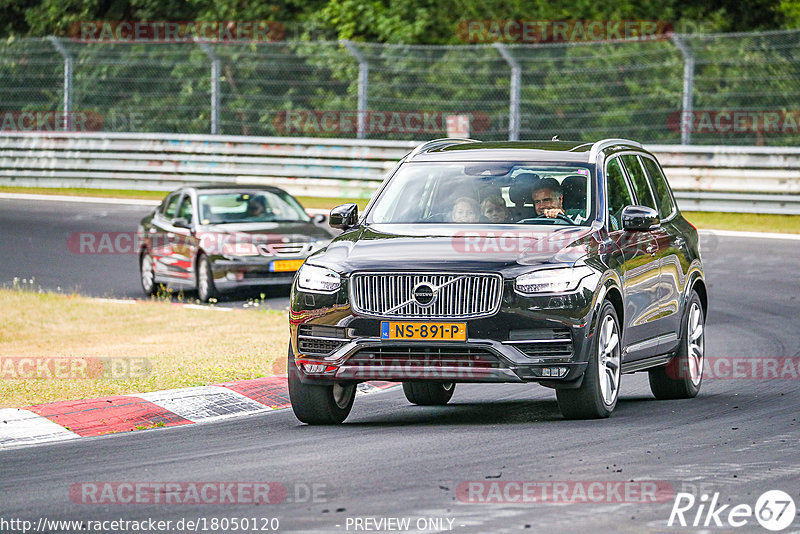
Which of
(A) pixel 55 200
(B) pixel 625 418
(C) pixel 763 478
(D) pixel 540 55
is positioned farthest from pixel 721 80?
(C) pixel 763 478

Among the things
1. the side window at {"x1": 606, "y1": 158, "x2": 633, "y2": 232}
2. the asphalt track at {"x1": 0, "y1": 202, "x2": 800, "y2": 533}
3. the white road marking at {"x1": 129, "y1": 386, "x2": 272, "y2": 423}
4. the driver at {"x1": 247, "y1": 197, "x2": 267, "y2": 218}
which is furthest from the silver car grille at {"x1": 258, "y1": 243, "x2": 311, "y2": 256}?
the side window at {"x1": 606, "y1": 158, "x2": 633, "y2": 232}

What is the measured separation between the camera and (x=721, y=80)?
86.6 ft

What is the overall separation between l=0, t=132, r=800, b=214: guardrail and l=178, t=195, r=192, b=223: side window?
8.23m

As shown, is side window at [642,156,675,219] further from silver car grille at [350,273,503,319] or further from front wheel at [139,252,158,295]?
front wheel at [139,252,158,295]

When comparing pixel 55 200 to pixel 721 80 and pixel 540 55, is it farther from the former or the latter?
pixel 721 80

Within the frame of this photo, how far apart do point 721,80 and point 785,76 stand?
1247 mm

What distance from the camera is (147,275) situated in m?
20.4

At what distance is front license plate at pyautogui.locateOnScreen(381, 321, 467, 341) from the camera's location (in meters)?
8.95

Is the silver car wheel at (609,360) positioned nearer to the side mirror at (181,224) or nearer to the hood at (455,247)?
the hood at (455,247)

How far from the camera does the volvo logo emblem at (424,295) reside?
9.02 meters

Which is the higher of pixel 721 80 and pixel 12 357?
pixel 721 80

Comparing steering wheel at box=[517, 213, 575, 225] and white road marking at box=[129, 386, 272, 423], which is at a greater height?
steering wheel at box=[517, 213, 575, 225]

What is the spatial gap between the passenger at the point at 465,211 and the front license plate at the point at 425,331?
1.36 m

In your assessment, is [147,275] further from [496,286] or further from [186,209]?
[496,286]
